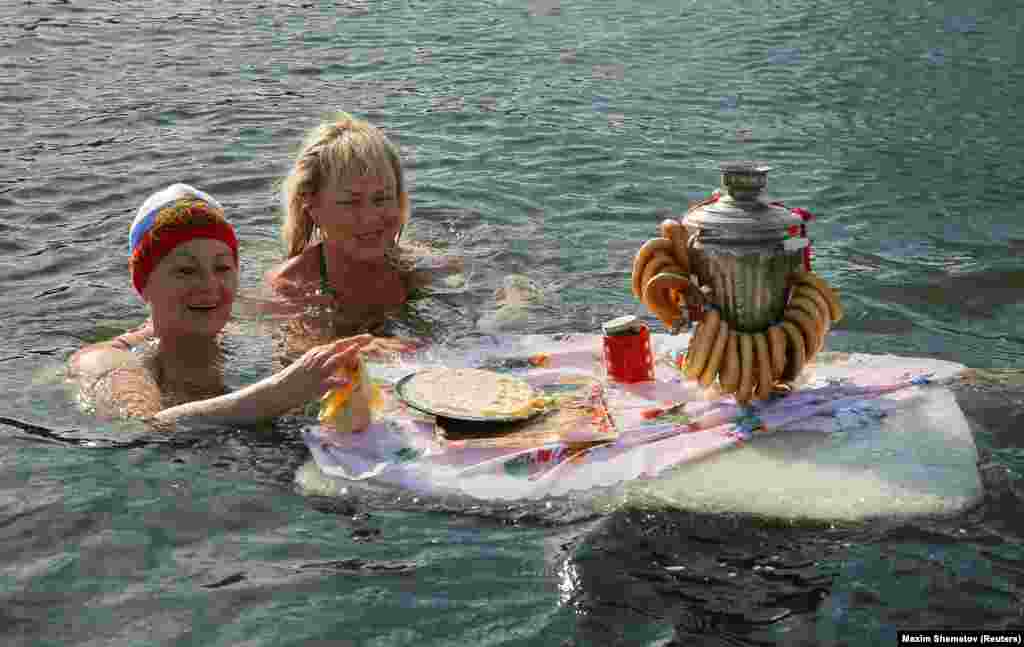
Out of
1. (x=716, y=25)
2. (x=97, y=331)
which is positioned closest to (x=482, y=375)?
(x=97, y=331)

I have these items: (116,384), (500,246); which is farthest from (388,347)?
(500,246)

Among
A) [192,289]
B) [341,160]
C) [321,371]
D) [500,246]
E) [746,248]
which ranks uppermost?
[341,160]

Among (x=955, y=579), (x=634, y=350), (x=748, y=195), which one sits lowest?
(x=955, y=579)

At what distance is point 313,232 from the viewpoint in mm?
6156

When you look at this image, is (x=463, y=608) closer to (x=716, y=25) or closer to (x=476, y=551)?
(x=476, y=551)

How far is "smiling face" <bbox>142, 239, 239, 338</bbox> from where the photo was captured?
475cm

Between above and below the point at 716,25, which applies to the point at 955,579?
below

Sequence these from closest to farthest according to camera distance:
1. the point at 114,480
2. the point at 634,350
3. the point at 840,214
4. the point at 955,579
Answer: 1. the point at 955,579
2. the point at 114,480
3. the point at 634,350
4. the point at 840,214

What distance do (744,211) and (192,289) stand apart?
7.01 feet

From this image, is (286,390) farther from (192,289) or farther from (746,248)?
(746,248)

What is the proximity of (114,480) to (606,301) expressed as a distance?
2.73 metres

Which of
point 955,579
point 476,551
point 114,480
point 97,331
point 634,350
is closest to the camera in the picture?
point 955,579

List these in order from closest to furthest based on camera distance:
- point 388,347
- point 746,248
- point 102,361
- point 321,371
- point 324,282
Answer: point 746,248 < point 321,371 < point 102,361 < point 388,347 < point 324,282

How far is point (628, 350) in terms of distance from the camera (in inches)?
177
